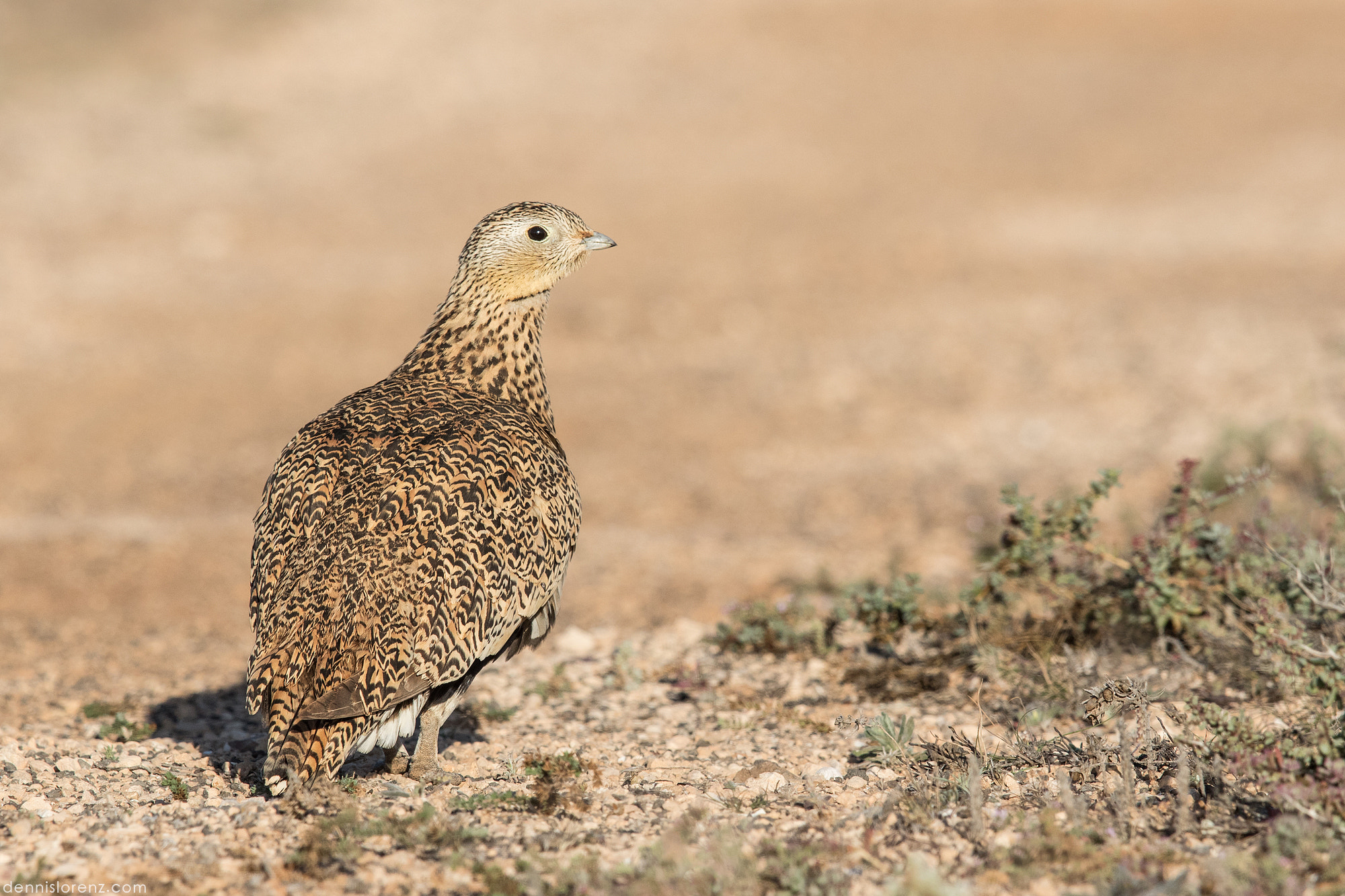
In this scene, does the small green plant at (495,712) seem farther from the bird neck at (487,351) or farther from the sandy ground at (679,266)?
the sandy ground at (679,266)

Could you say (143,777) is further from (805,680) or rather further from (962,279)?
(962,279)

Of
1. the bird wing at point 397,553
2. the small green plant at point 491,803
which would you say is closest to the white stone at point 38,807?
the bird wing at point 397,553

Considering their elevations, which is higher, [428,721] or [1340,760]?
[428,721]

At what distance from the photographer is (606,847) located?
4.07 metres

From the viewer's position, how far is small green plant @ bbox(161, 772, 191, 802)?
15.0 ft

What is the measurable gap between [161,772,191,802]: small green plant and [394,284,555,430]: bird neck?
193 centimetres

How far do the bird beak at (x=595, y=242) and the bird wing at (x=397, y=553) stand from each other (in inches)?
54.8

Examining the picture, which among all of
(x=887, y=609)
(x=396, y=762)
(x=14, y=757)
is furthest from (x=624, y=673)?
(x=14, y=757)

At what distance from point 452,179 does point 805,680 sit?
16865 millimetres

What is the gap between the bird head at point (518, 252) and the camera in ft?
19.2

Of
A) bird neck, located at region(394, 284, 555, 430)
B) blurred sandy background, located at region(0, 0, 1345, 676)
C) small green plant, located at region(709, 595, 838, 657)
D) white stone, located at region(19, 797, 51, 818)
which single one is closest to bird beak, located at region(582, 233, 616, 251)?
bird neck, located at region(394, 284, 555, 430)

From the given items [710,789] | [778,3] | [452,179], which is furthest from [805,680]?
[778,3]

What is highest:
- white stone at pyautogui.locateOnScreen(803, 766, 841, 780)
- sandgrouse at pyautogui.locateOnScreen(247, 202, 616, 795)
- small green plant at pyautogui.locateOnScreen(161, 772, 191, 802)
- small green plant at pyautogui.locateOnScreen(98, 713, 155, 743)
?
sandgrouse at pyautogui.locateOnScreen(247, 202, 616, 795)

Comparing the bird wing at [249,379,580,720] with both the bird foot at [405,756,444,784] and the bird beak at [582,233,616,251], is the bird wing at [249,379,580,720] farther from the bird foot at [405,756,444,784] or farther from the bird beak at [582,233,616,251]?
the bird beak at [582,233,616,251]
